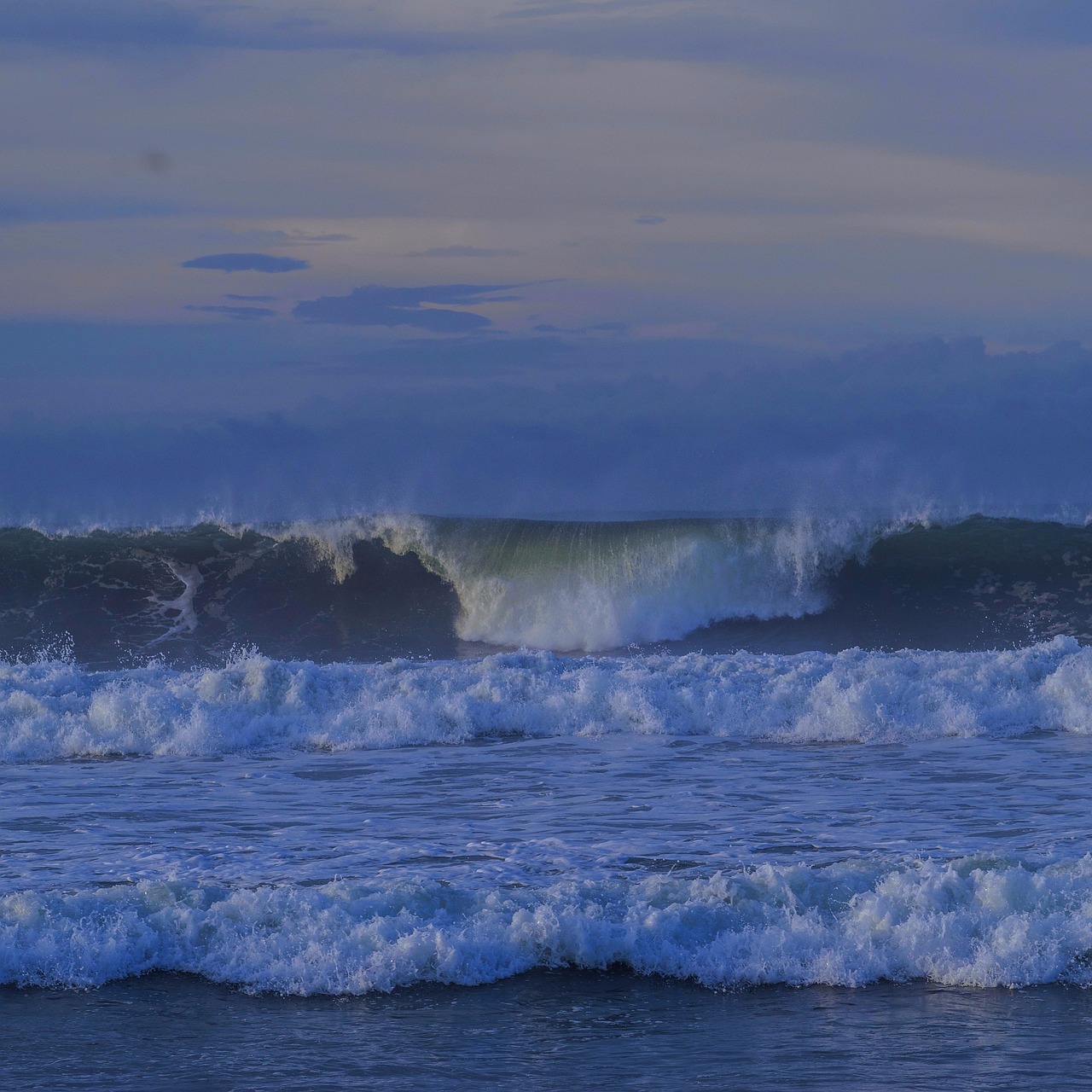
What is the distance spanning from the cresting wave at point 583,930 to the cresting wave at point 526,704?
6626 mm

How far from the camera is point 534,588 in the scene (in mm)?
25656

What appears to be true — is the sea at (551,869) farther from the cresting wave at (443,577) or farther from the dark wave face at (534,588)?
the cresting wave at (443,577)

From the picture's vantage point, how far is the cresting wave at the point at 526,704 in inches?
566

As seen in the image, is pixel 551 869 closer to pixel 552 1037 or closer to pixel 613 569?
pixel 552 1037

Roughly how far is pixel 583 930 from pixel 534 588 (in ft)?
60.9

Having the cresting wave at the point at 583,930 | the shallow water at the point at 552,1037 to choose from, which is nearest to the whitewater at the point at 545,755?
the cresting wave at the point at 583,930

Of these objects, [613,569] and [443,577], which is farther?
[443,577]

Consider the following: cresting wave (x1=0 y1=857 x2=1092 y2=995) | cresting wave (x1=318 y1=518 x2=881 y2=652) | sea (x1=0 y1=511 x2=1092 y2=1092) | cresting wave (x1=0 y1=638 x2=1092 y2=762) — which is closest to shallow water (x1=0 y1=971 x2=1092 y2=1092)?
sea (x1=0 y1=511 x2=1092 y2=1092)

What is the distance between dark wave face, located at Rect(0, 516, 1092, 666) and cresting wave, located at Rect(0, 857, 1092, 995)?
1512 cm

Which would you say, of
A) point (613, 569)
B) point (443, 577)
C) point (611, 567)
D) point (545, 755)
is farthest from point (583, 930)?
point (443, 577)

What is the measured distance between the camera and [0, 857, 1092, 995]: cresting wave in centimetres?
685

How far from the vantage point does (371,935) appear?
7.07 meters

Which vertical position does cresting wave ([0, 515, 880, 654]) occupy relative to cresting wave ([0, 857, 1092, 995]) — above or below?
above

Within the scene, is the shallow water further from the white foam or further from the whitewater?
the white foam
